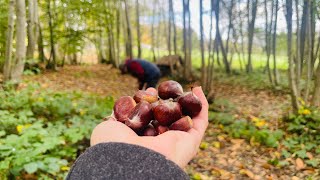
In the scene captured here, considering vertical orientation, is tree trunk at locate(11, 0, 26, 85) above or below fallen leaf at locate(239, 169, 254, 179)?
above

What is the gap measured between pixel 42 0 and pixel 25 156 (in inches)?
556

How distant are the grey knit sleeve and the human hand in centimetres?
14

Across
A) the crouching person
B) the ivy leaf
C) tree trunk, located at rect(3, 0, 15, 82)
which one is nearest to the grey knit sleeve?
the ivy leaf

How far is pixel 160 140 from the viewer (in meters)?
1.62

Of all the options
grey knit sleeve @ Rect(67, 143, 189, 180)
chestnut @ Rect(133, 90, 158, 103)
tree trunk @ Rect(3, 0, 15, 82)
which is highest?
tree trunk @ Rect(3, 0, 15, 82)

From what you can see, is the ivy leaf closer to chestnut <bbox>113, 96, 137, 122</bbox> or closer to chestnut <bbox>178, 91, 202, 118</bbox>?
chestnut <bbox>113, 96, 137, 122</bbox>

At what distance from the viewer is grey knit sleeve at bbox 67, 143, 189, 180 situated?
1301mm

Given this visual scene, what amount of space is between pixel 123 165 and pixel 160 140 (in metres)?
0.33

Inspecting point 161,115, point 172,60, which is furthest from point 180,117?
point 172,60

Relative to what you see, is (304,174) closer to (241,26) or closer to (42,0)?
(42,0)

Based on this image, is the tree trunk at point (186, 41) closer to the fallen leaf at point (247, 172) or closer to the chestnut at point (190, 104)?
the fallen leaf at point (247, 172)

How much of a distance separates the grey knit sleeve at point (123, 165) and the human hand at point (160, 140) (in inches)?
5.6

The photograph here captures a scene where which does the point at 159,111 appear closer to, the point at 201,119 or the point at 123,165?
the point at 201,119

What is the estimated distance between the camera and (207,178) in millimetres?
4656
